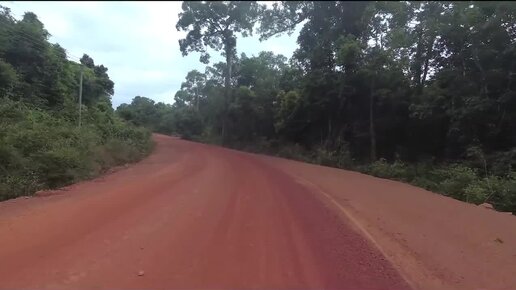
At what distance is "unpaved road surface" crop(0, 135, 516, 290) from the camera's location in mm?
5652

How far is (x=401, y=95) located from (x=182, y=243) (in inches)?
692

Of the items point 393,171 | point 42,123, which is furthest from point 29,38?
point 393,171

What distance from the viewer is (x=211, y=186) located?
12.9 meters

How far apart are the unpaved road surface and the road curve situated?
17 millimetres

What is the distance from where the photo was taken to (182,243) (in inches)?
274

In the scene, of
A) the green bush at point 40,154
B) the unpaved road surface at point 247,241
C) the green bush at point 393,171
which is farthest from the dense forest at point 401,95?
the green bush at point 40,154

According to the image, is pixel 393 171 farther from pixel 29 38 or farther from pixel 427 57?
pixel 29 38

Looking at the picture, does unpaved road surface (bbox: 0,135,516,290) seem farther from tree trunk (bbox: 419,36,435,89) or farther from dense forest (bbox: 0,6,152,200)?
tree trunk (bbox: 419,36,435,89)

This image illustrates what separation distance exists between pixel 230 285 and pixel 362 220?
4.44 meters

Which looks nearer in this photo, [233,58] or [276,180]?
[276,180]

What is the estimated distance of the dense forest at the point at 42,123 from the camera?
11.8 metres

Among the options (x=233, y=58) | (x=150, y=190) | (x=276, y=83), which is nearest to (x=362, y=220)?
(x=150, y=190)

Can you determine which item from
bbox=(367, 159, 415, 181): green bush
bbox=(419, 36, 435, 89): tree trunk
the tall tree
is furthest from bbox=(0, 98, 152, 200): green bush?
the tall tree

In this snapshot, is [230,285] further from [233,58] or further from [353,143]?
[233,58]
